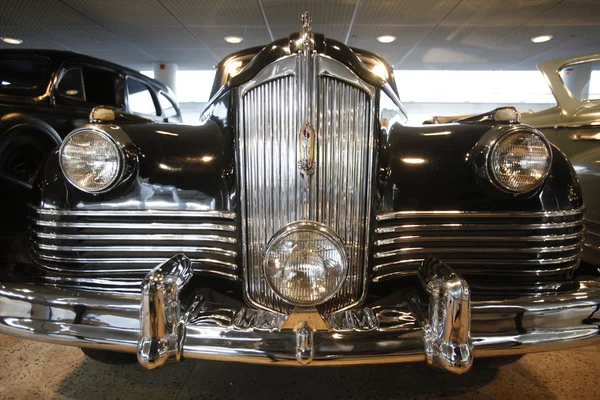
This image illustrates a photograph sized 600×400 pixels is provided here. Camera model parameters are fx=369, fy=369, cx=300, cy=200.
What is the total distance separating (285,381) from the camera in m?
1.75

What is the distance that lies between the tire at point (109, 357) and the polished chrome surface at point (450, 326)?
59.4 inches

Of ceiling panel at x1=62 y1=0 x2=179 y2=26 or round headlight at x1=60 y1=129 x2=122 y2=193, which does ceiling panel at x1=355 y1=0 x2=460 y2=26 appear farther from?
round headlight at x1=60 y1=129 x2=122 y2=193

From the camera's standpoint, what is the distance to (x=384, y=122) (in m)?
1.59

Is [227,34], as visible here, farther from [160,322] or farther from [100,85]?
[160,322]

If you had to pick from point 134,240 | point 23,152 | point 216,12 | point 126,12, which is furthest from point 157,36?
point 134,240

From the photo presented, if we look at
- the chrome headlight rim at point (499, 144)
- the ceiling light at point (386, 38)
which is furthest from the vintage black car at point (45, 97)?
the ceiling light at point (386, 38)

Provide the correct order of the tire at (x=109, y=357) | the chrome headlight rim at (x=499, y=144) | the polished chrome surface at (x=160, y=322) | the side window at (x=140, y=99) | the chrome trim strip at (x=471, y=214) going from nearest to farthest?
the polished chrome surface at (x=160, y=322), the chrome headlight rim at (x=499, y=144), the chrome trim strip at (x=471, y=214), the tire at (x=109, y=357), the side window at (x=140, y=99)

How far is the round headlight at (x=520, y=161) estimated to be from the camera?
136 centimetres

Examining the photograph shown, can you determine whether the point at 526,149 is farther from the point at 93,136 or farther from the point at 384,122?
the point at 93,136

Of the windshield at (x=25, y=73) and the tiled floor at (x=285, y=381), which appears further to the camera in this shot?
the windshield at (x=25, y=73)

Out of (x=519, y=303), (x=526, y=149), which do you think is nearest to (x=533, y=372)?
(x=519, y=303)

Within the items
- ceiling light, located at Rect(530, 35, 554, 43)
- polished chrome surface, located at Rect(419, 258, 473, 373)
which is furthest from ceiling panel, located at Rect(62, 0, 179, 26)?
ceiling light, located at Rect(530, 35, 554, 43)

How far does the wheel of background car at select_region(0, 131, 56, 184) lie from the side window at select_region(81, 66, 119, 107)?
917mm

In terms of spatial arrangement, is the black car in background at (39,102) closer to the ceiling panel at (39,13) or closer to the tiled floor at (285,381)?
the tiled floor at (285,381)
